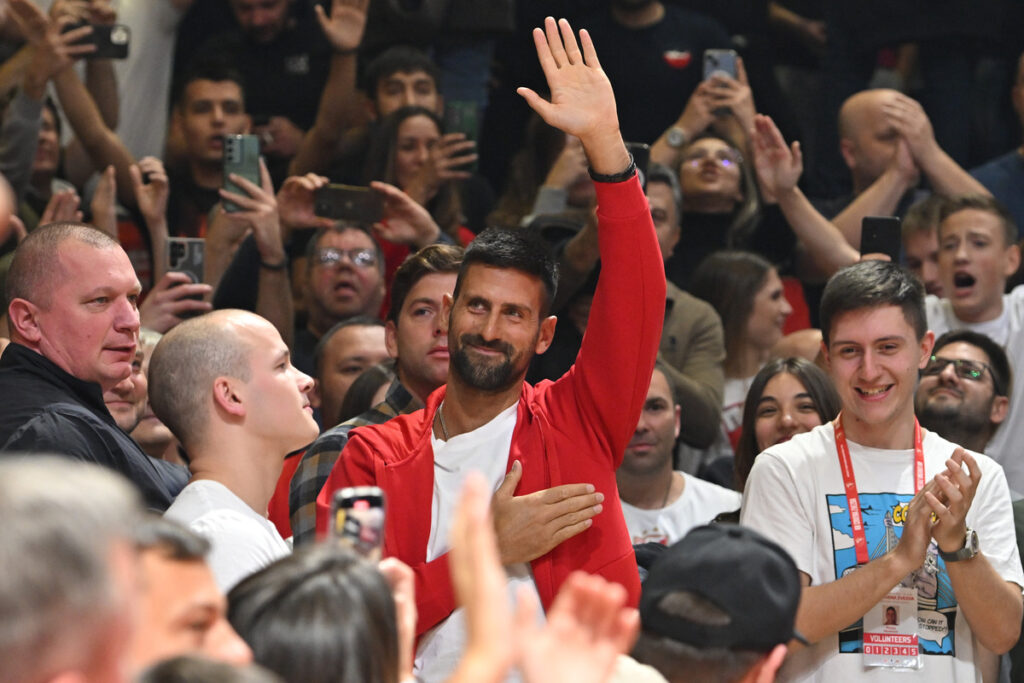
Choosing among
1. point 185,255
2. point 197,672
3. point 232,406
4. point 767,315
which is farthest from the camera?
point 767,315

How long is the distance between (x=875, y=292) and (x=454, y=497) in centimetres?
117

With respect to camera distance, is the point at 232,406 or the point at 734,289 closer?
the point at 232,406

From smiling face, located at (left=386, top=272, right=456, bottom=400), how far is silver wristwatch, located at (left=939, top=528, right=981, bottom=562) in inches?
59.8

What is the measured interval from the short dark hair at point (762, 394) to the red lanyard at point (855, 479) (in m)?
0.86

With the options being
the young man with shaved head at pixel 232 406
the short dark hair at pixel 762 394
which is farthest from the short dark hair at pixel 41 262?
the short dark hair at pixel 762 394

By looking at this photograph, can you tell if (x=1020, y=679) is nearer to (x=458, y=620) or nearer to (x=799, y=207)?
(x=458, y=620)

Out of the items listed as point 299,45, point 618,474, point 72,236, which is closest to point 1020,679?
point 618,474

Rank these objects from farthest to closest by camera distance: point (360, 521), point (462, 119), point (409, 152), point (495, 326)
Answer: point (462, 119)
point (409, 152)
point (495, 326)
point (360, 521)

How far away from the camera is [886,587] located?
308cm

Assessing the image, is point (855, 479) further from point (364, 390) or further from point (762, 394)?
point (364, 390)

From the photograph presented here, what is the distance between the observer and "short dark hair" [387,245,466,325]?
13.6 feet

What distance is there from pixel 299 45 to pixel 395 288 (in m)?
2.86

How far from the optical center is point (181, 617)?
181 centimetres

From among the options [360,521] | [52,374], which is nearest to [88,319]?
[52,374]
